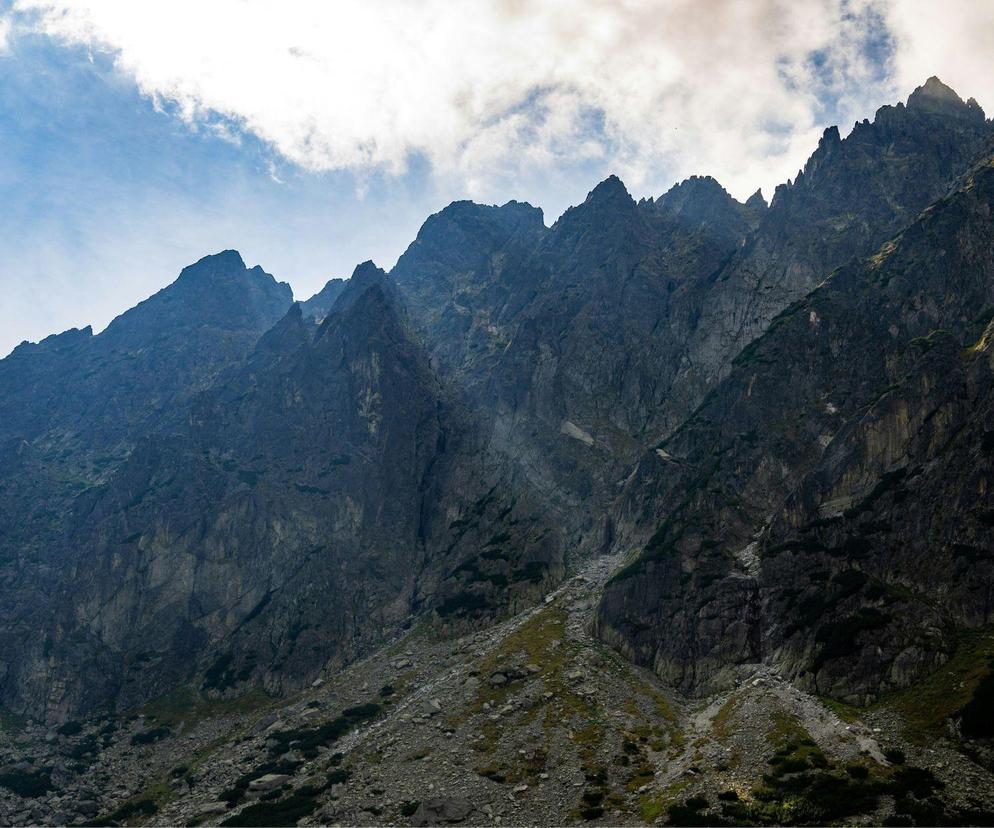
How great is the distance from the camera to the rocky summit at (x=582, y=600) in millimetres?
68938

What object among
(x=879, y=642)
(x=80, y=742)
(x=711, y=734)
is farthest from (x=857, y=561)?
(x=80, y=742)

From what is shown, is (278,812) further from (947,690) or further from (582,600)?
(947,690)

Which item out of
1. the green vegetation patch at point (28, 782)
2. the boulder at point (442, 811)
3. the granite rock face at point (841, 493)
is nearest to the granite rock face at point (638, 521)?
the granite rock face at point (841, 493)

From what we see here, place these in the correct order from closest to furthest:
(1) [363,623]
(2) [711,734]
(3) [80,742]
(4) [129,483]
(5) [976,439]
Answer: (2) [711,734] < (5) [976,439] < (3) [80,742] < (1) [363,623] < (4) [129,483]

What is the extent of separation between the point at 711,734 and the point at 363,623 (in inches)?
3477

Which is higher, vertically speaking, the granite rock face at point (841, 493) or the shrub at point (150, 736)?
the granite rock face at point (841, 493)

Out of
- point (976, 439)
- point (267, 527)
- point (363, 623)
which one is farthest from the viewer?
point (267, 527)

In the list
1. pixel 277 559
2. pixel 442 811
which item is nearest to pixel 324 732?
pixel 442 811

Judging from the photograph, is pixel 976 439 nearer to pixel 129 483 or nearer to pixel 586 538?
pixel 586 538

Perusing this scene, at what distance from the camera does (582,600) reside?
123750 mm

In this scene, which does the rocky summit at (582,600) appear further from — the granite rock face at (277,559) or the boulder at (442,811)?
the granite rock face at (277,559)

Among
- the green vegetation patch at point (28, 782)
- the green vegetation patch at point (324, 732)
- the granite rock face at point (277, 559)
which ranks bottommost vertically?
the green vegetation patch at point (28, 782)

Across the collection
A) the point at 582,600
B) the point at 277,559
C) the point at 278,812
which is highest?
the point at 277,559

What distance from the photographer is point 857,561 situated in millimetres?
93750
